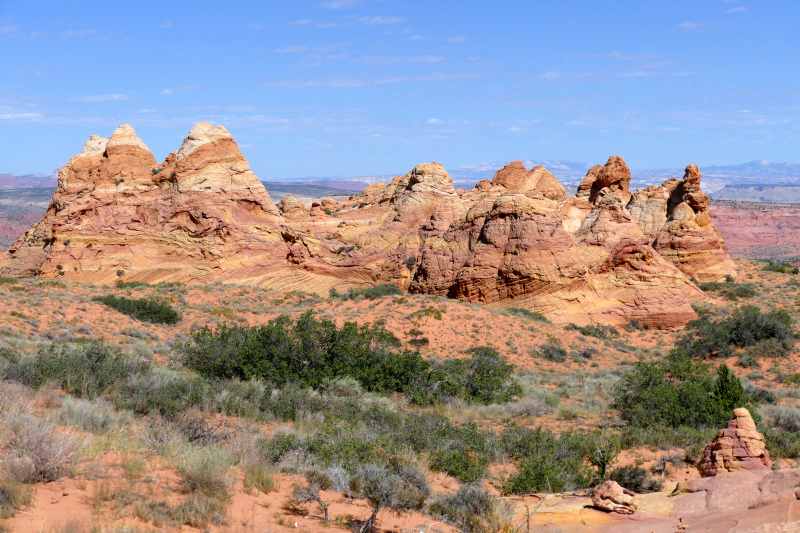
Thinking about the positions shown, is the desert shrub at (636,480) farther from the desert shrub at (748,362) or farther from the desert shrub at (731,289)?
the desert shrub at (731,289)

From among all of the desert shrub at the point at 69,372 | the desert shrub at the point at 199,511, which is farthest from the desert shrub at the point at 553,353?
the desert shrub at the point at 199,511

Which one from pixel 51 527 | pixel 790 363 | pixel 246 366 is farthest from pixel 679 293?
pixel 51 527

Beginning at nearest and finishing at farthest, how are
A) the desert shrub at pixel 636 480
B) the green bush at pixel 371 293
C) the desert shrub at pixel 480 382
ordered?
the desert shrub at pixel 636 480 < the desert shrub at pixel 480 382 < the green bush at pixel 371 293

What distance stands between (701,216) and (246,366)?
34945 millimetres

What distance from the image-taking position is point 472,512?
6.27 meters

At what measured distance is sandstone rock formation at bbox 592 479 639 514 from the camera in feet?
21.5

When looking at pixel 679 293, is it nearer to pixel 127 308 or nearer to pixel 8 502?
pixel 127 308

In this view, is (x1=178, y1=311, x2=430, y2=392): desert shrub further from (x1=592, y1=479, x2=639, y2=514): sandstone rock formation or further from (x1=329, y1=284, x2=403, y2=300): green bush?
(x1=329, y1=284, x2=403, y2=300): green bush

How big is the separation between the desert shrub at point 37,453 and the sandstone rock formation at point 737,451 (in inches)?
317

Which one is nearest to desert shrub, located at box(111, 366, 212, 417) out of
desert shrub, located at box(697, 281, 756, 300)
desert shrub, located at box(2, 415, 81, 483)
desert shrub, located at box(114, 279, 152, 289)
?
desert shrub, located at box(2, 415, 81, 483)

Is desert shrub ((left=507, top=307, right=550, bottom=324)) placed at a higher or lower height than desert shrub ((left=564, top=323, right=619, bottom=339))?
higher

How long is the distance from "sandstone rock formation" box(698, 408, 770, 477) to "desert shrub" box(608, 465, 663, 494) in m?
0.72

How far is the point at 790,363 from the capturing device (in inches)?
819

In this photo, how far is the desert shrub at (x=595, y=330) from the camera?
24188mm
